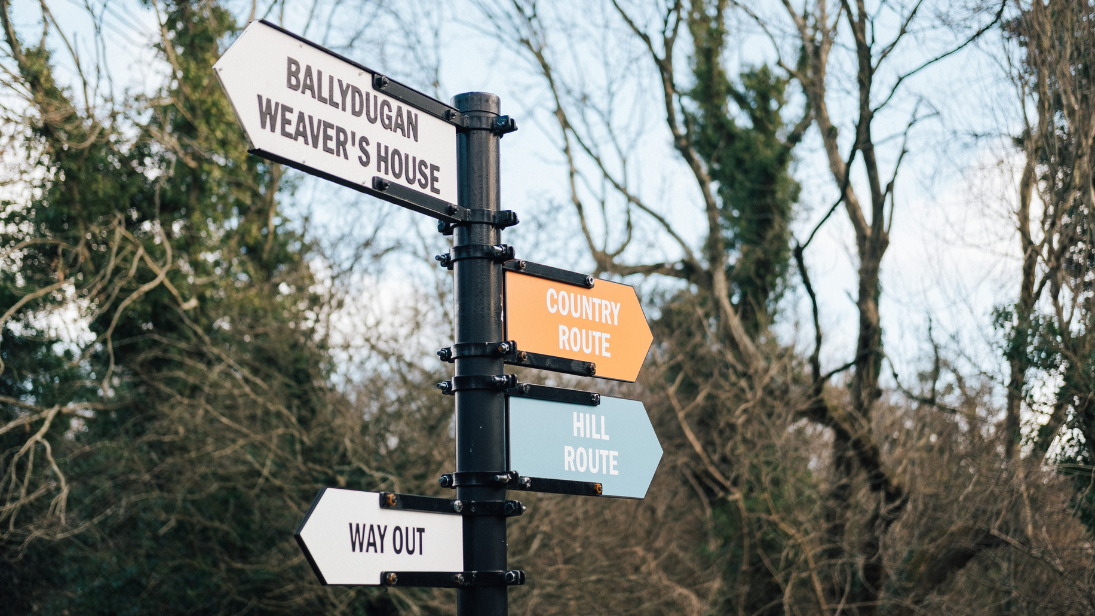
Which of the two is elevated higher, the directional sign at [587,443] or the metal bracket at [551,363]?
the metal bracket at [551,363]

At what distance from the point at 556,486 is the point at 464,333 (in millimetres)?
564

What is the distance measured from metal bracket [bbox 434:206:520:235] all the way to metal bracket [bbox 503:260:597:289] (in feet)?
0.42

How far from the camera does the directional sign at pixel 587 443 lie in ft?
9.45

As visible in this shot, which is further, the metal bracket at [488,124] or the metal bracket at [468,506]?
the metal bracket at [488,124]

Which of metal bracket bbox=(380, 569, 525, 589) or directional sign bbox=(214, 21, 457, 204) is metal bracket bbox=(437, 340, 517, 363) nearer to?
directional sign bbox=(214, 21, 457, 204)

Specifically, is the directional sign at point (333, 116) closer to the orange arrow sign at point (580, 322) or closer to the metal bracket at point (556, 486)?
the orange arrow sign at point (580, 322)

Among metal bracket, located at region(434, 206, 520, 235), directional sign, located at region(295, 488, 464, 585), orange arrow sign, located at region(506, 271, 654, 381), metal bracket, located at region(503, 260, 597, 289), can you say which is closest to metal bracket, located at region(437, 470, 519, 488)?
directional sign, located at region(295, 488, 464, 585)

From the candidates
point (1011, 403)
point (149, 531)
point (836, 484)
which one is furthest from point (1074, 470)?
point (149, 531)

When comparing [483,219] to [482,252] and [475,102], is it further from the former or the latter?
[475,102]

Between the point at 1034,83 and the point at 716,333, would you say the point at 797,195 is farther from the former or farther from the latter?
the point at 1034,83

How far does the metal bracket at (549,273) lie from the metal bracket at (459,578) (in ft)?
3.03

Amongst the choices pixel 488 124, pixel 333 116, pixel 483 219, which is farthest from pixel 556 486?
pixel 333 116

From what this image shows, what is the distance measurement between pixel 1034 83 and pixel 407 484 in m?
8.43

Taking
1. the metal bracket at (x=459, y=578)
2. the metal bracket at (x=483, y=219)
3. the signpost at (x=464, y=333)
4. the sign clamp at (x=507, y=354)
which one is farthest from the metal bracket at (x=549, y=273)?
the metal bracket at (x=459, y=578)
